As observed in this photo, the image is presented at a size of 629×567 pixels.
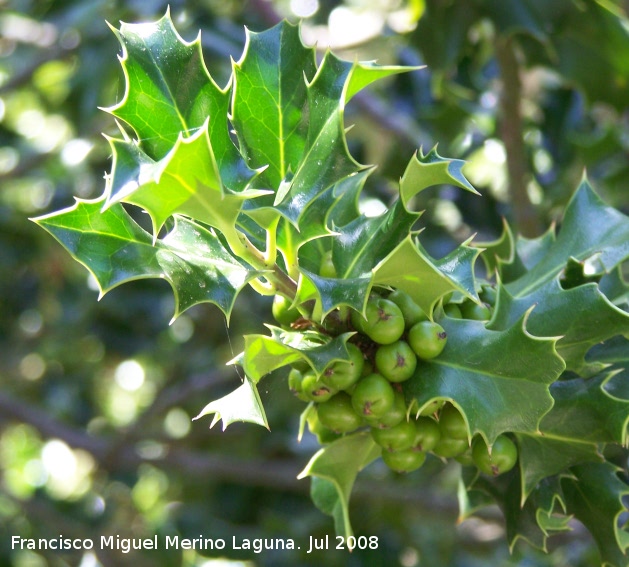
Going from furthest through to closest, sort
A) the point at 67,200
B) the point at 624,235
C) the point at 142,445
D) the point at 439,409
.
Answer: the point at 142,445 < the point at 67,200 < the point at 624,235 < the point at 439,409

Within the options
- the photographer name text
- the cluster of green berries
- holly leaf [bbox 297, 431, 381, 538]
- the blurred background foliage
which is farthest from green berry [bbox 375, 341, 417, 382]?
the photographer name text

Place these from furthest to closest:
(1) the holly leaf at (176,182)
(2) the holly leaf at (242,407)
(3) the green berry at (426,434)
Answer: (3) the green berry at (426,434) < (2) the holly leaf at (242,407) < (1) the holly leaf at (176,182)

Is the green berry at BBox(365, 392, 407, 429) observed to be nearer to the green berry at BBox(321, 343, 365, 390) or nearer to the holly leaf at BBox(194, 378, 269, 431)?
the green berry at BBox(321, 343, 365, 390)

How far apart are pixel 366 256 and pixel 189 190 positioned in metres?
0.32

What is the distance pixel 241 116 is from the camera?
129 cm

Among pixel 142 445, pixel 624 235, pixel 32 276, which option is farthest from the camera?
pixel 32 276

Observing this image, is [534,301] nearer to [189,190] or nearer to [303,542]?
[189,190]

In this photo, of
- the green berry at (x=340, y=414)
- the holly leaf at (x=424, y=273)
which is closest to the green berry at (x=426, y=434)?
the green berry at (x=340, y=414)

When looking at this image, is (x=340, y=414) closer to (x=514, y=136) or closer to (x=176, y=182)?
(x=176, y=182)

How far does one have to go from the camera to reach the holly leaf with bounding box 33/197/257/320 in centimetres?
119

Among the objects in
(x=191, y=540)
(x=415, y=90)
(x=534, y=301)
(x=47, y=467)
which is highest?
(x=534, y=301)

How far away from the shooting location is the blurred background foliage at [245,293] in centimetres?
281

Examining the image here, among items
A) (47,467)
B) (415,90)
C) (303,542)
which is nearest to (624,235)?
(415,90)

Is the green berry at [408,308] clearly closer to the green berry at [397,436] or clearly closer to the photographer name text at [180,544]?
the green berry at [397,436]
